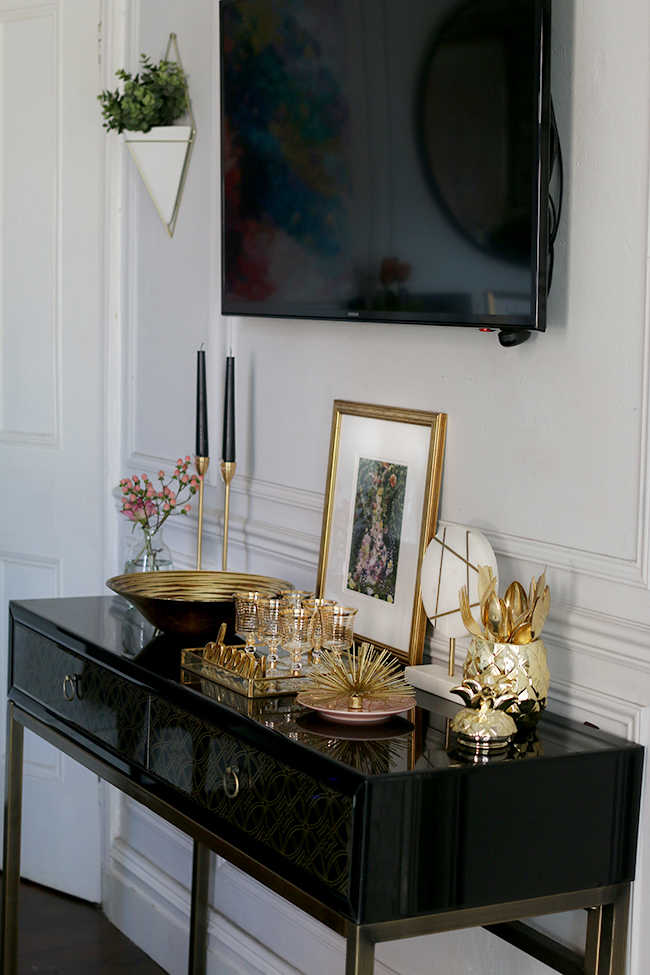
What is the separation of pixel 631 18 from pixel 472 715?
993mm

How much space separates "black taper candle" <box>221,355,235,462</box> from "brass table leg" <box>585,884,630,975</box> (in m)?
1.23

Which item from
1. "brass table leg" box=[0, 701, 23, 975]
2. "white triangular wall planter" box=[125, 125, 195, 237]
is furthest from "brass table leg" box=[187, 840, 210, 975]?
"white triangular wall planter" box=[125, 125, 195, 237]

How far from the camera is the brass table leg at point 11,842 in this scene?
8.04 ft

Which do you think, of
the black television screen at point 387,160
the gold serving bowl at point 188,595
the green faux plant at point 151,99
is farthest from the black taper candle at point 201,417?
the green faux plant at point 151,99

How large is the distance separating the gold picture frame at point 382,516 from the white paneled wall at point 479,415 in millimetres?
47

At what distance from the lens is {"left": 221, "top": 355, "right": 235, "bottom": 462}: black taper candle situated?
2459mm

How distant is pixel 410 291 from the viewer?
1955 mm

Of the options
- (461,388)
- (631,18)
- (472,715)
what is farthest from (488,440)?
(631,18)

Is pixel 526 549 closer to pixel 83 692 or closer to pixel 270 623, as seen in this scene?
pixel 270 623

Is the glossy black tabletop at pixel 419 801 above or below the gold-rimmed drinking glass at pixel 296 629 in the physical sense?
below

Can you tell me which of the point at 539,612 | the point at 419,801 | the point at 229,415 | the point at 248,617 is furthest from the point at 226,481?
the point at 419,801

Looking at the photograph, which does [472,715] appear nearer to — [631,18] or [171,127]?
[631,18]

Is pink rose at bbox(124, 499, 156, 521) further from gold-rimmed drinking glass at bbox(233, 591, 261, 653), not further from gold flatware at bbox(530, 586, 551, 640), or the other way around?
gold flatware at bbox(530, 586, 551, 640)

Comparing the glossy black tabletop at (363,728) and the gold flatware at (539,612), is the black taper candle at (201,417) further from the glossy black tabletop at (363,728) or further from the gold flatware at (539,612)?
the gold flatware at (539,612)
